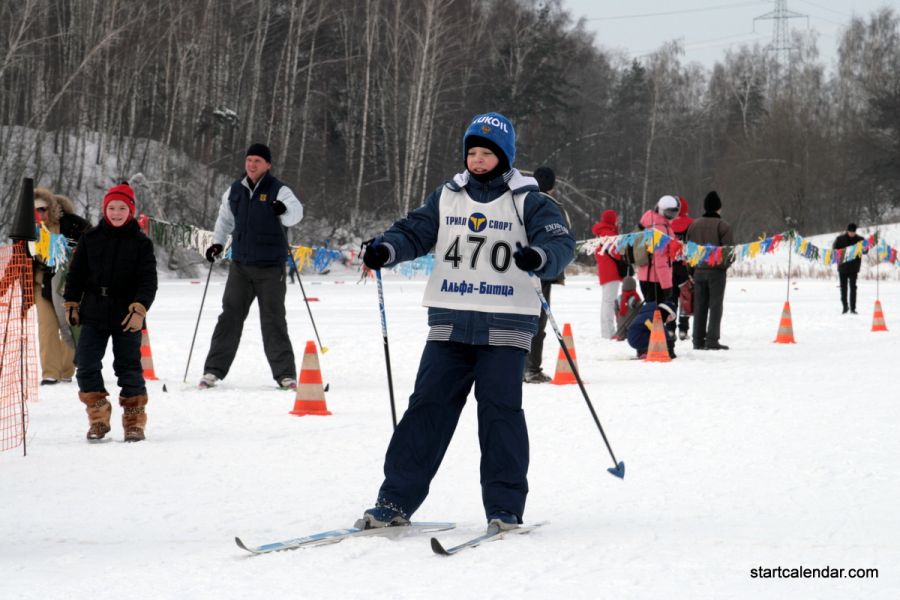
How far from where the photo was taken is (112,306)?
6.98 meters

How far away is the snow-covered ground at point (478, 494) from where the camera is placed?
3799mm

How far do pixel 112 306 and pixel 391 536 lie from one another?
3.23 meters

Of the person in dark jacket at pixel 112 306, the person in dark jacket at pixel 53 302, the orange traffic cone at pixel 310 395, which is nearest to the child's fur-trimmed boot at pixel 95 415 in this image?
the person in dark jacket at pixel 112 306

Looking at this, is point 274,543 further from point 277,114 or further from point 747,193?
point 747,193

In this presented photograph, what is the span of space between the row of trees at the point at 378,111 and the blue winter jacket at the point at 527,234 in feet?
68.5

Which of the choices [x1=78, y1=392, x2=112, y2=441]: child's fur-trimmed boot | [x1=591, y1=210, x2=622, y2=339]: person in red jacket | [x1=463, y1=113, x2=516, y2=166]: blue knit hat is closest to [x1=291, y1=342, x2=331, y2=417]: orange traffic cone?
[x1=78, y1=392, x2=112, y2=441]: child's fur-trimmed boot

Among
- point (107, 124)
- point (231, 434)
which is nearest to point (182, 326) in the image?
point (231, 434)

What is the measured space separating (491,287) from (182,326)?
39.0ft

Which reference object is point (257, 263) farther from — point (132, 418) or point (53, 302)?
point (132, 418)

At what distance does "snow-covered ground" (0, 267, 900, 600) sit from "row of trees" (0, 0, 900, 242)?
17657mm

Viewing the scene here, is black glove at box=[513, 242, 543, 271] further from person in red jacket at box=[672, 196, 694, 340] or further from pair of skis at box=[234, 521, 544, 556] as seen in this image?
person in red jacket at box=[672, 196, 694, 340]

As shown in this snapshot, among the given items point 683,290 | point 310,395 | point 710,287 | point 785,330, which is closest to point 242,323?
point 310,395

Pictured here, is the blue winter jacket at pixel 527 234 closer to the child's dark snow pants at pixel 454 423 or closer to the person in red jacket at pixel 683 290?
the child's dark snow pants at pixel 454 423

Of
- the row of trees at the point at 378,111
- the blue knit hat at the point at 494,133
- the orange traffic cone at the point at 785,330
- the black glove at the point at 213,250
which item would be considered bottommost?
the orange traffic cone at the point at 785,330
